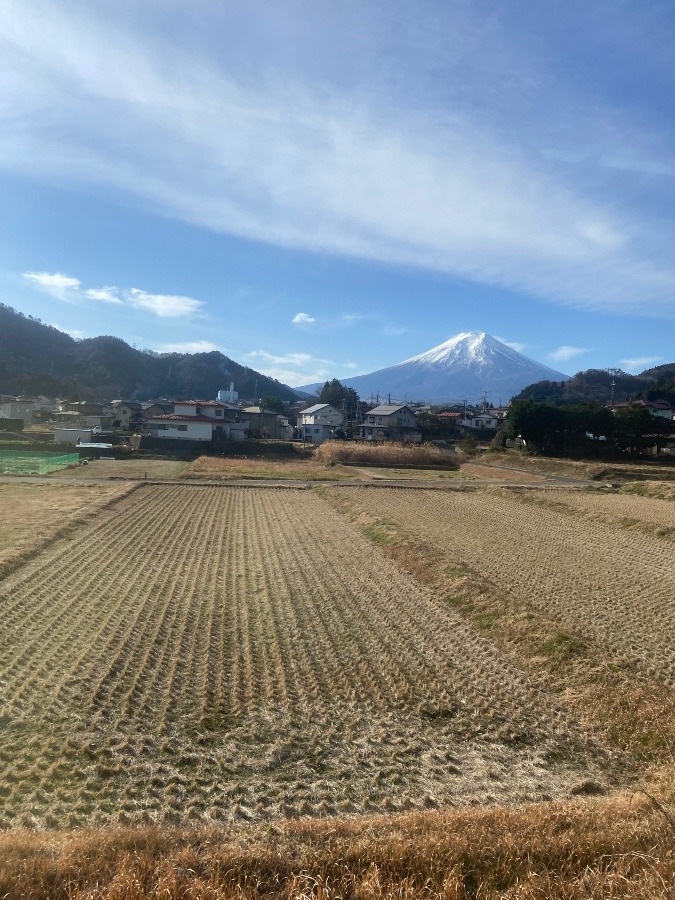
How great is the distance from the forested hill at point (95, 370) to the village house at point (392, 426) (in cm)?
3756

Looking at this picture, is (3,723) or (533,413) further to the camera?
(533,413)

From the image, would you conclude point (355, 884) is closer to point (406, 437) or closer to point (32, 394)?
point (406, 437)

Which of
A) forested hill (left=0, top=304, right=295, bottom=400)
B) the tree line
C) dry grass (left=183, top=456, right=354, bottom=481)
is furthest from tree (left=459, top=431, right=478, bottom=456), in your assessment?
forested hill (left=0, top=304, right=295, bottom=400)

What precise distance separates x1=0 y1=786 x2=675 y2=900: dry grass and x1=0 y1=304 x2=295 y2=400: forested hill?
87.9 meters

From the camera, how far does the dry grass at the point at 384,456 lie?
1660 inches

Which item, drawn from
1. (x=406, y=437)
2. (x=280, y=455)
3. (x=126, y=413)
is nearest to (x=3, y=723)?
(x=280, y=455)

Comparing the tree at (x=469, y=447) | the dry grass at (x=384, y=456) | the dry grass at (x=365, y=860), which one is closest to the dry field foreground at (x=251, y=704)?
the dry grass at (x=365, y=860)

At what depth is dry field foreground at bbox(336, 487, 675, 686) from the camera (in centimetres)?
896

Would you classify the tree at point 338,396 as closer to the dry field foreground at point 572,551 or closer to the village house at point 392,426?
A: the village house at point 392,426

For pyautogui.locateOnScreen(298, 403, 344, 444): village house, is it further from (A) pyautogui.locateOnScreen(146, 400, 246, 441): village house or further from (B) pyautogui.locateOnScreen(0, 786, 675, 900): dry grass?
(B) pyautogui.locateOnScreen(0, 786, 675, 900): dry grass

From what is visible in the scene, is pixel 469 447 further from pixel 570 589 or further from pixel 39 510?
pixel 570 589

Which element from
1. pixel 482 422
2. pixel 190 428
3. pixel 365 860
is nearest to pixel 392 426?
pixel 482 422

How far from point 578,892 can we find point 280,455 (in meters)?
41.6

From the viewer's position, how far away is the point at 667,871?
3482 mm
